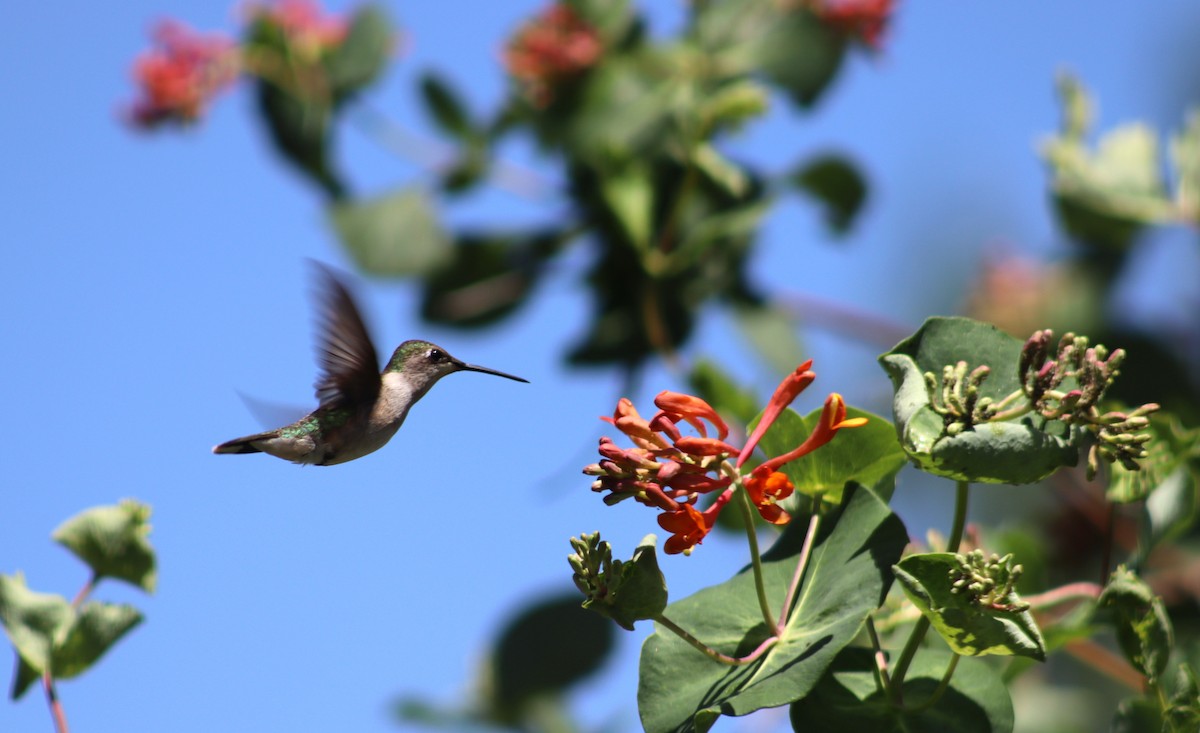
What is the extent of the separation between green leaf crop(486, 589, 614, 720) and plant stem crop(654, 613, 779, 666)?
209cm

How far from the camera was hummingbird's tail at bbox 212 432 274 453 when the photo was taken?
178 cm

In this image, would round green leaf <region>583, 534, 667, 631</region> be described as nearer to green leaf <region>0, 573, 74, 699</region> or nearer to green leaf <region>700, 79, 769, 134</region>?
green leaf <region>0, 573, 74, 699</region>

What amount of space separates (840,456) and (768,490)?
0.15 metres

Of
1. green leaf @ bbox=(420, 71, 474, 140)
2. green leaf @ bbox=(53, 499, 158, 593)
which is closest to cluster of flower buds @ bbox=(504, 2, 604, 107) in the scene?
green leaf @ bbox=(420, 71, 474, 140)

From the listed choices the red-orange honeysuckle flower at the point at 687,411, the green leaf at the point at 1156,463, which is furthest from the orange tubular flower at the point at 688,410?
the green leaf at the point at 1156,463

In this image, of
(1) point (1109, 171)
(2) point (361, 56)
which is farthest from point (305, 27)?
(1) point (1109, 171)

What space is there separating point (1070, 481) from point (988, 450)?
6.37 feet

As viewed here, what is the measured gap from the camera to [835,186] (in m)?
3.69

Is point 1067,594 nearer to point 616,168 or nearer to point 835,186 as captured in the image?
point 616,168

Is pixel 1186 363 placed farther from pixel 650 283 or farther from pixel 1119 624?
pixel 1119 624

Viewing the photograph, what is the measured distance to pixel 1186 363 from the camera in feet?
9.64

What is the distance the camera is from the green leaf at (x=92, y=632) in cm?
166

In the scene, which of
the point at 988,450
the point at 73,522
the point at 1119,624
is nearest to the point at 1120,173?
the point at 1119,624

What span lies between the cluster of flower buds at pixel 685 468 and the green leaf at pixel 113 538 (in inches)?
27.7
